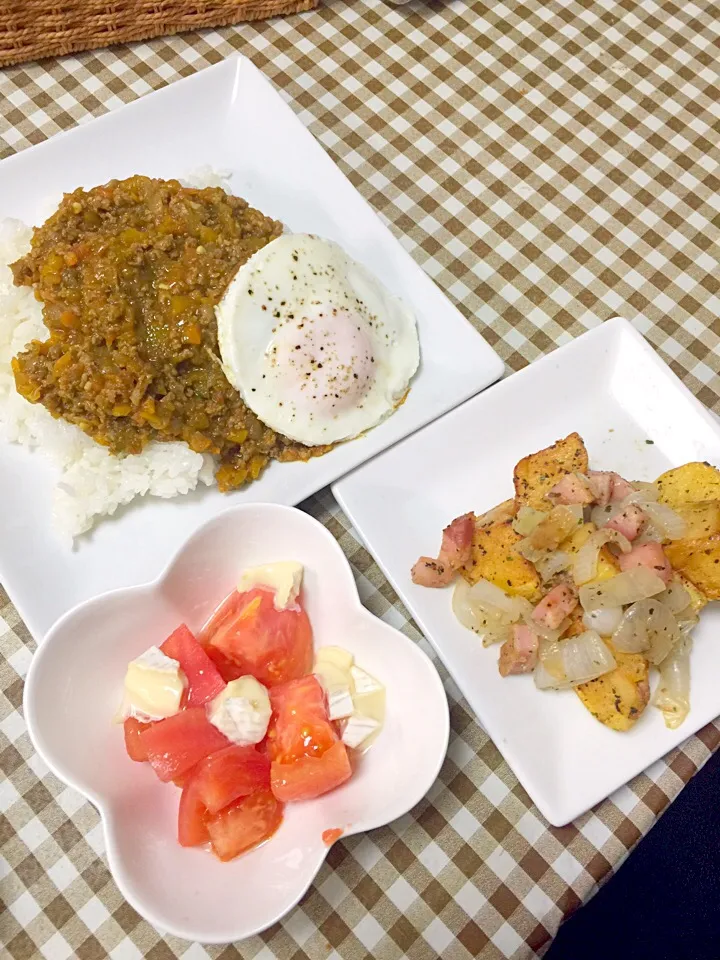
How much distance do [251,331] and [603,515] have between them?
48.2 inches

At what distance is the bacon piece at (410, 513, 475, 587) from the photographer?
7.64 feet

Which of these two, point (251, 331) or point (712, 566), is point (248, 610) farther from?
point (712, 566)

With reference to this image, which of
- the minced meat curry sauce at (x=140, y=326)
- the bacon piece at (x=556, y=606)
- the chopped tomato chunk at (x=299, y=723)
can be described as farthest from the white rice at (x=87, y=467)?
the bacon piece at (x=556, y=606)

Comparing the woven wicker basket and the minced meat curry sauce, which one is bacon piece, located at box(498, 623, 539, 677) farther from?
the woven wicker basket

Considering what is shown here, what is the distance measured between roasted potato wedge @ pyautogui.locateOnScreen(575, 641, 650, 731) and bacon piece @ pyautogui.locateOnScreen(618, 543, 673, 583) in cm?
23

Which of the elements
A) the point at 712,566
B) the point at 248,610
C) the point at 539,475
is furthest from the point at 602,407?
the point at 248,610

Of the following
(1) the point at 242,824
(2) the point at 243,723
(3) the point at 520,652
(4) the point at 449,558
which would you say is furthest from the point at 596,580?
(1) the point at 242,824

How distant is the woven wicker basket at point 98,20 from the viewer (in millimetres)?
3199

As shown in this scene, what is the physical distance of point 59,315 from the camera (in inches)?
95.5

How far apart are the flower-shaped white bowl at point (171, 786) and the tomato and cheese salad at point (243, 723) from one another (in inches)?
2.0

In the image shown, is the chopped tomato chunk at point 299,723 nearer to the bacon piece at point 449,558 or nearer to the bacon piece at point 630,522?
the bacon piece at point 449,558

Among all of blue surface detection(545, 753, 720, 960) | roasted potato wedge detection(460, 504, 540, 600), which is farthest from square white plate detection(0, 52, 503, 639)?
blue surface detection(545, 753, 720, 960)

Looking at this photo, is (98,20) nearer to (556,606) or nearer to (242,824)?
(556,606)

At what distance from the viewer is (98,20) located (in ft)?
10.8
